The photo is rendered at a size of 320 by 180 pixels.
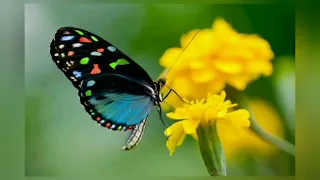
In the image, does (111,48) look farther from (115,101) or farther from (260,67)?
(260,67)

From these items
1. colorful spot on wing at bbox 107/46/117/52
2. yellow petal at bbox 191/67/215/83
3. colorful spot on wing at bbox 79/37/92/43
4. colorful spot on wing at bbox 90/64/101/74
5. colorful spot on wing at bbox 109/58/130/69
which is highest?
colorful spot on wing at bbox 79/37/92/43

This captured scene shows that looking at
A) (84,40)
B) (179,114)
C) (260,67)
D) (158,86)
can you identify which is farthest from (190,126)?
(84,40)

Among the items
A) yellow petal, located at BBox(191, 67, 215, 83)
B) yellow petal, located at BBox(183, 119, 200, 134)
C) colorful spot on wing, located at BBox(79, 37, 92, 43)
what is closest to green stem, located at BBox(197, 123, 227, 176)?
yellow petal, located at BBox(183, 119, 200, 134)

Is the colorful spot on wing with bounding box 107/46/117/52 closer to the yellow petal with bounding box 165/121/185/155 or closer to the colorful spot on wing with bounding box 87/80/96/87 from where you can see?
the colorful spot on wing with bounding box 87/80/96/87

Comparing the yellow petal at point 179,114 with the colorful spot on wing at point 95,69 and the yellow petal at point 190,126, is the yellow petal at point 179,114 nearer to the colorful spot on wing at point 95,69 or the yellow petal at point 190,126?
the yellow petal at point 190,126

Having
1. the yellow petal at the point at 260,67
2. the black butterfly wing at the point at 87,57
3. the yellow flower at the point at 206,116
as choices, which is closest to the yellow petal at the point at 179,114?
the yellow flower at the point at 206,116
